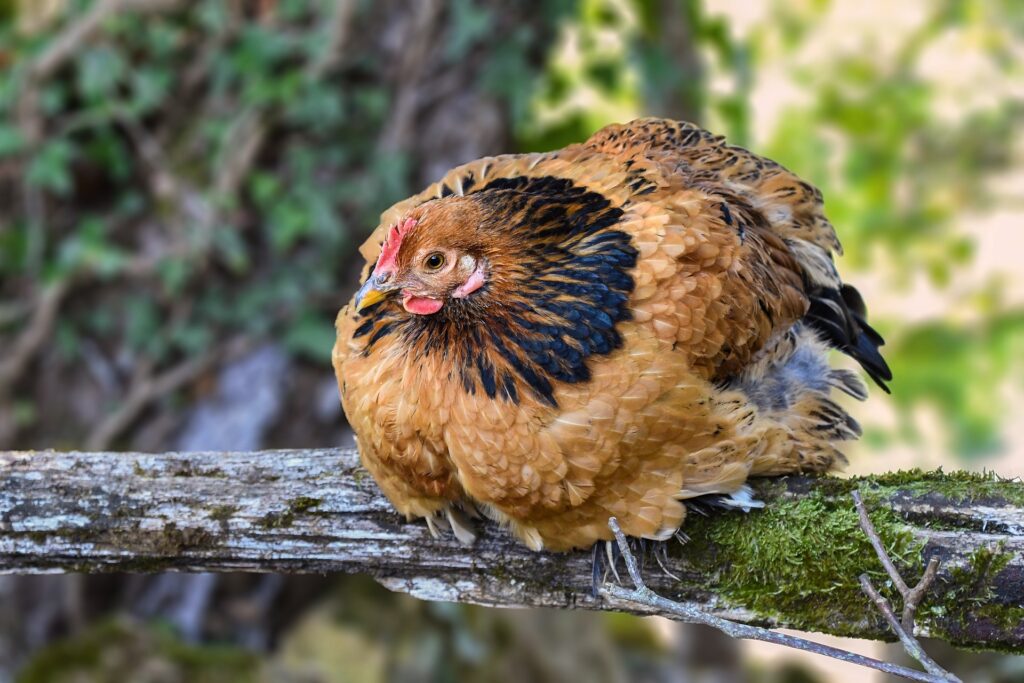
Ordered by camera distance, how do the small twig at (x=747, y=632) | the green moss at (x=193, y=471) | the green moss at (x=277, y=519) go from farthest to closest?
the green moss at (x=193, y=471)
the green moss at (x=277, y=519)
the small twig at (x=747, y=632)

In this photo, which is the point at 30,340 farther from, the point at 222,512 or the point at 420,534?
the point at 420,534

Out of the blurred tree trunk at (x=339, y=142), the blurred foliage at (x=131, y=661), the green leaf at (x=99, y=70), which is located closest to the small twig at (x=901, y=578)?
the blurred foliage at (x=131, y=661)

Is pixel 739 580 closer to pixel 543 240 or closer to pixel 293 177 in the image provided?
pixel 543 240

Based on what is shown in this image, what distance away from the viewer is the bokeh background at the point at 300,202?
546 centimetres

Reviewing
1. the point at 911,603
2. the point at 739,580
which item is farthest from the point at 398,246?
the point at 911,603

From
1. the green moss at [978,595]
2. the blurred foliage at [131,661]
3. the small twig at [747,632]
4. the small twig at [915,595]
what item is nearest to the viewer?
the small twig at [747,632]

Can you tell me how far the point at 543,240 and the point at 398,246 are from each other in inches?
14.8

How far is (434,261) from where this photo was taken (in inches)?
97.1

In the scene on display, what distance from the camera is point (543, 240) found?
2.55 m

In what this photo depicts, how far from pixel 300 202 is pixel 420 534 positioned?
3.26m

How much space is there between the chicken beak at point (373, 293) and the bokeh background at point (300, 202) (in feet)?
10.1

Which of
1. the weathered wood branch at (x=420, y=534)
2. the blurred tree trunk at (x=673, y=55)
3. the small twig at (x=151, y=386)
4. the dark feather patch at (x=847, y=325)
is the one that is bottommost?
the weathered wood branch at (x=420, y=534)

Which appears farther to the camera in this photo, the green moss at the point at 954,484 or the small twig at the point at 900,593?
the green moss at the point at 954,484

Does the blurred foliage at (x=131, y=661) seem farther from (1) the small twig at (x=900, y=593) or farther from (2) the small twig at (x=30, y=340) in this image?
(1) the small twig at (x=900, y=593)
